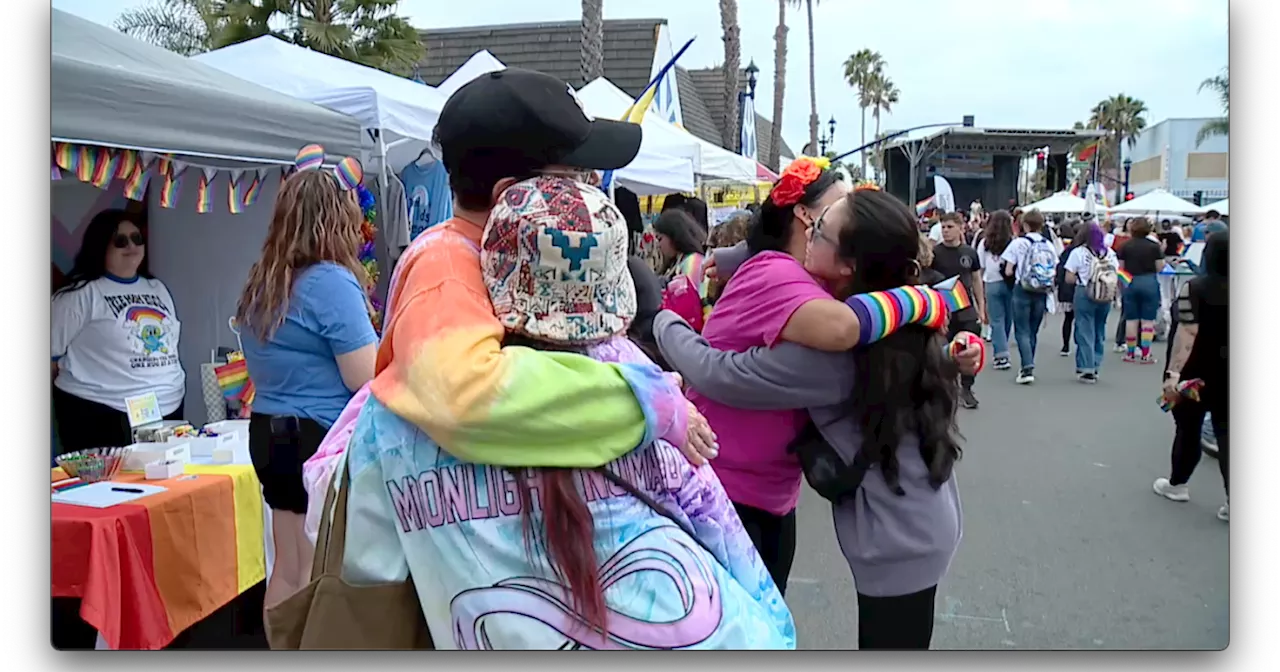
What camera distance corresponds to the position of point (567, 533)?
48.4 inches

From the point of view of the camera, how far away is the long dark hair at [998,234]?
10406 millimetres

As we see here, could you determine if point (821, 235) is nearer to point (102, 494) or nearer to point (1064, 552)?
point (102, 494)

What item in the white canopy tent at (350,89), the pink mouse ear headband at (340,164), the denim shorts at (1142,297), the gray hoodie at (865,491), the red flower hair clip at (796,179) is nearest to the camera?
the gray hoodie at (865,491)

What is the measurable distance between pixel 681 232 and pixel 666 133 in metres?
3.16

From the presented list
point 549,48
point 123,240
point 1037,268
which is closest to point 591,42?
point 549,48

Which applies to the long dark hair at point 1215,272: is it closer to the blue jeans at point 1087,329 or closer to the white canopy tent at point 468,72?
the white canopy tent at point 468,72

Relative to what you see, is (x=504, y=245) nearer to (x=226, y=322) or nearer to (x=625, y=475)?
(x=625, y=475)

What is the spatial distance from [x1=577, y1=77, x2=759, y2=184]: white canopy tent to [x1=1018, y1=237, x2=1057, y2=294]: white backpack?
128 inches

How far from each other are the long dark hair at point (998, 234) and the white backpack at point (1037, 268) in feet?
1.93

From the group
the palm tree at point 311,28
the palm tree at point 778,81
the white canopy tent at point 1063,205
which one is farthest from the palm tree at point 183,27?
the white canopy tent at point 1063,205

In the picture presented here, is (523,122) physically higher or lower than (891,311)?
higher

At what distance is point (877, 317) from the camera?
1936 millimetres

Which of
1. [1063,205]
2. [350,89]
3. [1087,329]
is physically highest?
[1063,205]
